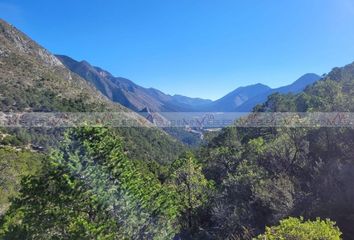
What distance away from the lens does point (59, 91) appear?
82.1m

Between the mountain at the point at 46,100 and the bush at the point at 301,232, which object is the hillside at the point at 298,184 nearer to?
the bush at the point at 301,232

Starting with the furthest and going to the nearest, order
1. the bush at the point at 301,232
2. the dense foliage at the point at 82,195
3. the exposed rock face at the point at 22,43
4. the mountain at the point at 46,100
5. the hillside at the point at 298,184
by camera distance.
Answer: the exposed rock face at the point at 22,43, the mountain at the point at 46,100, the hillside at the point at 298,184, the dense foliage at the point at 82,195, the bush at the point at 301,232

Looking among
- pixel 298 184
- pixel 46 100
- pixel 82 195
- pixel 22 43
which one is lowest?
pixel 298 184

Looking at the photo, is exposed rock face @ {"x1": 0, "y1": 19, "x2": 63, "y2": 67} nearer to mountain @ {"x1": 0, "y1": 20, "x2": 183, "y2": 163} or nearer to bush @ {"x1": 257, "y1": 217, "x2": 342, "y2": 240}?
mountain @ {"x1": 0, "y1": 20, "x2": 183, "y2": 163}

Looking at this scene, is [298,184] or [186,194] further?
[186,194]

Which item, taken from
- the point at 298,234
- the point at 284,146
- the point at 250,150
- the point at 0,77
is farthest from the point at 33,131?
the point at 298,234

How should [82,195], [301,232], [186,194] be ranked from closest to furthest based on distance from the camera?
[301,232]
[82,195]
[186,194]

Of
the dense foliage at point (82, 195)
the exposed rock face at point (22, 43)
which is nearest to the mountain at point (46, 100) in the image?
the exposed rock face at point (22, 43)

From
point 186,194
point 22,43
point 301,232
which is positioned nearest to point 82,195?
point 301,232

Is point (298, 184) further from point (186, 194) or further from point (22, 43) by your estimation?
point (22, 43)

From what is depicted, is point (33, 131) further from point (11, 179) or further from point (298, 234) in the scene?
point (298, 234)

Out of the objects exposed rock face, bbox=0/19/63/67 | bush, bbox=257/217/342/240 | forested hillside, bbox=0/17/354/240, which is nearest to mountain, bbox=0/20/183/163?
exposed rock face, bbox=0/19/63/67

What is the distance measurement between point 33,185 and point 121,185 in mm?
3101

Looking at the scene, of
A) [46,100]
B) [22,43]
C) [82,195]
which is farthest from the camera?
[22,43]
